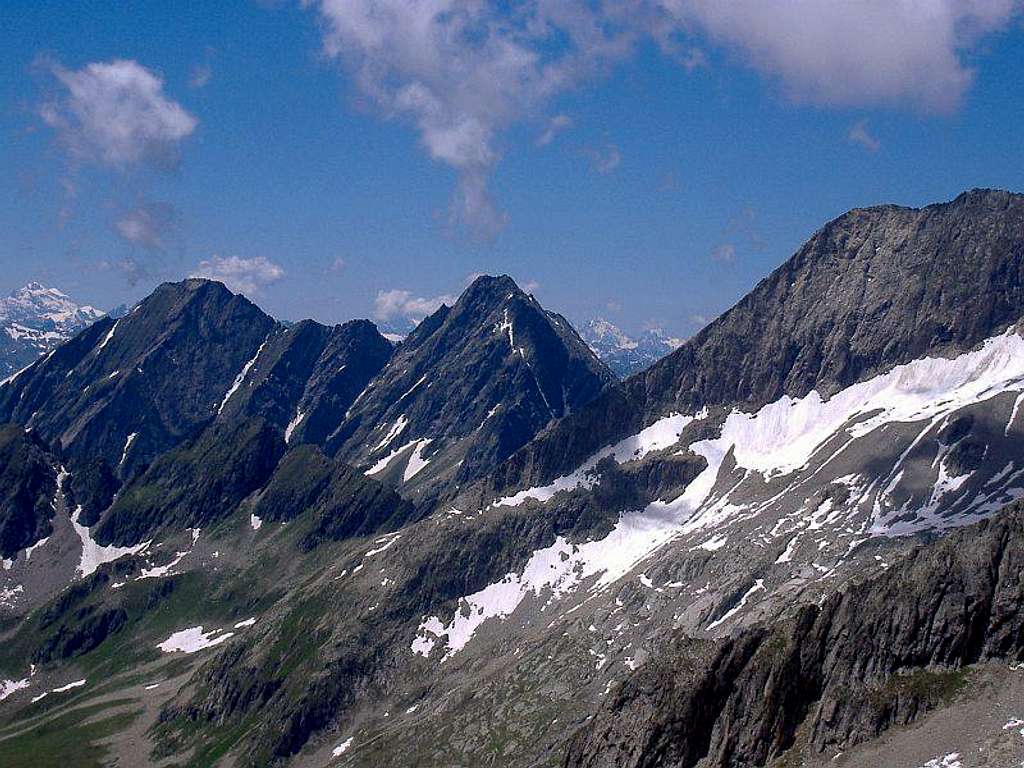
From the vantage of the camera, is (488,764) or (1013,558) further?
(488,764)

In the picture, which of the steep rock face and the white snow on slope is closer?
the white snow on slope

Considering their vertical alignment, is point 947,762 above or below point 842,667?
below

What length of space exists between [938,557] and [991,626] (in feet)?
38.0

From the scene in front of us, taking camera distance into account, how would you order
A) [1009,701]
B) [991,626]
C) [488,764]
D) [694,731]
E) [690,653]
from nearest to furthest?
[1009,701], [991,626], [694,731], [690,653], [488,764]

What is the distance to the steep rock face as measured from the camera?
94.2 metres

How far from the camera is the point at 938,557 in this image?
106 m

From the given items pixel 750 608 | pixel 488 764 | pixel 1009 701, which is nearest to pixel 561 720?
pixel 488 764

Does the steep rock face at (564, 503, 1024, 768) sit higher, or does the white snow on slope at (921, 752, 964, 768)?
the steep rock face at (564, 503, 1024, 768)

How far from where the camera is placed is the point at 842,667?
323ft

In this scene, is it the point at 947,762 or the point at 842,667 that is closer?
the point at 947,762

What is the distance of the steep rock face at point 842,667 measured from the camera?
94.2m

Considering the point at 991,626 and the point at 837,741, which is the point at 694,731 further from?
the point at 991,626

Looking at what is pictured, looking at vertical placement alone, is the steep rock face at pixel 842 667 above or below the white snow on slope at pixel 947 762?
above

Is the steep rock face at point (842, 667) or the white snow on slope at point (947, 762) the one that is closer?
the white snow on slope at point (947, 762)
